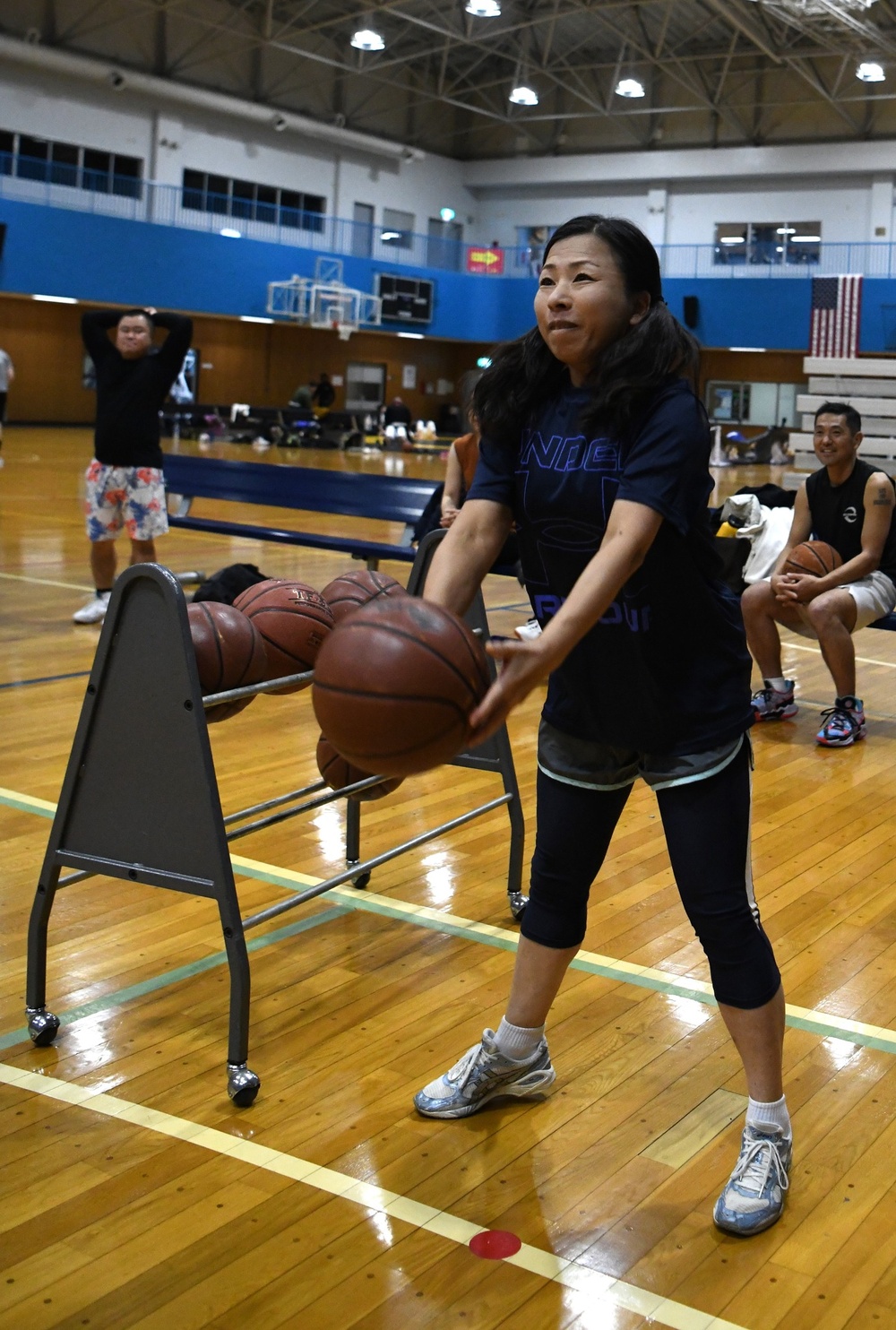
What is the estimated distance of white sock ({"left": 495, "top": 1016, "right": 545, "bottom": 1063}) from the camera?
2.56 m

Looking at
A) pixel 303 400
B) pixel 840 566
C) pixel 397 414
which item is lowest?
pixel 840 566

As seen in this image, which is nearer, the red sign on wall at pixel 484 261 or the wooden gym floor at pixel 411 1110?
the wooden gym floor at pixel 411 1110

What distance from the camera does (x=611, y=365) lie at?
2072 millimetres

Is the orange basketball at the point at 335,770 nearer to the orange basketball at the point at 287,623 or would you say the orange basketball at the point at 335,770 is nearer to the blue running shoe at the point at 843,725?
the orange basketball at the point at 287,623

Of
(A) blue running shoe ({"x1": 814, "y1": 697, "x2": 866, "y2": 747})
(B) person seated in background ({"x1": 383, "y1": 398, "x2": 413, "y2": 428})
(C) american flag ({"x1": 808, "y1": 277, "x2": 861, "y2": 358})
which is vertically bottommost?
(A) blue running shoe ({"x1": 814, "y1": 697, "x2": 866, "y2": 747})

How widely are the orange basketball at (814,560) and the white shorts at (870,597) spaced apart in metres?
0.10

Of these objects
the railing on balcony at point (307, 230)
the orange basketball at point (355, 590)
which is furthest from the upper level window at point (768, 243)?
the orange basketball at point (355, 590)

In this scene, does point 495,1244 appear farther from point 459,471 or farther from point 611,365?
point 459,471

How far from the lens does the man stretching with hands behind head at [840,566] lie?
216 inches

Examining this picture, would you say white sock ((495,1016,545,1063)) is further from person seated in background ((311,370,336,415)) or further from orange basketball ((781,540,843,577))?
person seated in background ((311,370,336,415))

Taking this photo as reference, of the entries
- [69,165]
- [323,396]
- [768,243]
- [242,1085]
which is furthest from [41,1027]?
[768,243]

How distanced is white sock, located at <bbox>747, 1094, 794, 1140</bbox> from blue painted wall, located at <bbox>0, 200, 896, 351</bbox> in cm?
2540

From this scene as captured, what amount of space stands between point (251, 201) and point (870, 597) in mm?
27523

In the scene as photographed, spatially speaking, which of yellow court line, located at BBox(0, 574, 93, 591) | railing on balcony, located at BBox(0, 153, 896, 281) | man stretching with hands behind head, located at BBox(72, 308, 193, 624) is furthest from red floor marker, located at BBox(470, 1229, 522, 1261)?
railing on balcony, located at BBox(0, 153, 896, 281)
